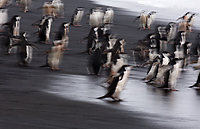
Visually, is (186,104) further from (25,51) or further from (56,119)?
(25,51)

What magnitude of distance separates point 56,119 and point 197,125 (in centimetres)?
150

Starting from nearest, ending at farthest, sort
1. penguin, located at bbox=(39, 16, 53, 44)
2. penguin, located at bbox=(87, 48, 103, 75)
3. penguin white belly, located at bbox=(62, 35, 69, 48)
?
→ penguin, located at bbox=(87, 48, 103, 75) < penguin white belly, located at bbox=(62, 35, 69, 48) < penguin, located at bbox=(39, 16, 53, 44)

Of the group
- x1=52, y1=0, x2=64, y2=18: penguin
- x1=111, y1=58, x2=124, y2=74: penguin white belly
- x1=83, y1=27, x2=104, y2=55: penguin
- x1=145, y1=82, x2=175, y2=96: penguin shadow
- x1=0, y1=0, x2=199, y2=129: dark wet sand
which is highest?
x1=52, y1=0, x2=64, y2=18: penguin

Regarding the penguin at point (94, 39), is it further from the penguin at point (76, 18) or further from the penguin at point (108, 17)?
the penguin at point (108, 17)

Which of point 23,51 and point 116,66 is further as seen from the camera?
point 23,51

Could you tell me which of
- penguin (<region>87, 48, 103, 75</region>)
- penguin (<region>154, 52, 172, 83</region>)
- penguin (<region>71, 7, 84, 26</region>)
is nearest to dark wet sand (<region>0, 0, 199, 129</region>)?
penguin (<region>87, 48, 103, 75</region>)

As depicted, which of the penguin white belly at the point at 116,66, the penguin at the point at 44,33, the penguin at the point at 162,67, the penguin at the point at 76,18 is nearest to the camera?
the penguin at the point at 162,67

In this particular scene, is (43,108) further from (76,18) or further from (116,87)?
(76,18)

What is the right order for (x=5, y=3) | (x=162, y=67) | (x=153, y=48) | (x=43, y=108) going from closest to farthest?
(x=43, y=108) < (x=162, y=67) < (x=153, y=48) < (x=5, y=3)

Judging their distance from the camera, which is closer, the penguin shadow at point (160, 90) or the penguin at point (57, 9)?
the penguin shadow at point (160, 90)

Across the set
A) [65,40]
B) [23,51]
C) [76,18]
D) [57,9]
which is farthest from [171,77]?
[57,9]

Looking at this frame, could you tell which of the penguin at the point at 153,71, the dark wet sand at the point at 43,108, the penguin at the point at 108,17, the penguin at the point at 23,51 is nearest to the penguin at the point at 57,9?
the penguin at the point at 108,17

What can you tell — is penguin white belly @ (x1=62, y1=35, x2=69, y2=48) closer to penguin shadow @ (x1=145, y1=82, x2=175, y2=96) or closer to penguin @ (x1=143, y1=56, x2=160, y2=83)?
penguin @ (x1=143, y1=56, x2=160, y2=83)

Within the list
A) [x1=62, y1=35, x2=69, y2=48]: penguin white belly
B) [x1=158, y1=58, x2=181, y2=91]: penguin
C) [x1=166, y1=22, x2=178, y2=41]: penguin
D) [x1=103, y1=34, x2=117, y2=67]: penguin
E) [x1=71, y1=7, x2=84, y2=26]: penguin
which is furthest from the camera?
[x1=71, y1=7, x2=84, y2=26]: penguin
